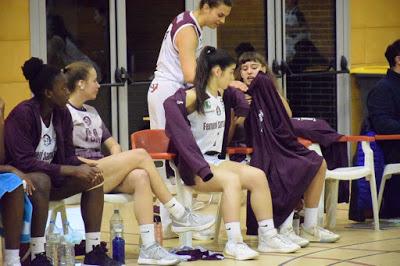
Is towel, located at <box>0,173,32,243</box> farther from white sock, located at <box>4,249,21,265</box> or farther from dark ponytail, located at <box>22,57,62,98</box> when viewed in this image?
dark ponytail, located at <box>22,57,62,98</box>

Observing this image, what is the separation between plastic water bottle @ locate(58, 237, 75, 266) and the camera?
22.1 ft

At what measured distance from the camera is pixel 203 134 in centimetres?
752

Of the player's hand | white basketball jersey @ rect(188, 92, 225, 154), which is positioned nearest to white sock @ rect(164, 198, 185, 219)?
white basketball jersey @ rect(188, 92, 225, 154)

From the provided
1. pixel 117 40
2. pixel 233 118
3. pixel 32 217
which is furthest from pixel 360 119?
pixel 32 217

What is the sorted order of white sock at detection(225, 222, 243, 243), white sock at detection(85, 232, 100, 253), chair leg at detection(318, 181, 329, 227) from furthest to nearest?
1. chair leg at detection(318, 181, 329, 227)
2. white sock at detection(225, 222, 243, 243)
3. white sock at detection(85, 232, 100, 253)

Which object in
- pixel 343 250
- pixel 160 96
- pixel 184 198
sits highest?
pixel 160 96

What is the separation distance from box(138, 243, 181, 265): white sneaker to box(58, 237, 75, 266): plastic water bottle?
1.39 feet

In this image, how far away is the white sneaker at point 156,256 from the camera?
22.7ft

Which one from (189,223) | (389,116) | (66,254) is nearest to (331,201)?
(389,116)

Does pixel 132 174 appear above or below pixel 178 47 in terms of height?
below

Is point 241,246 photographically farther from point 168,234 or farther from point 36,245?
point 36,245

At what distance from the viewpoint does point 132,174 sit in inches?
277

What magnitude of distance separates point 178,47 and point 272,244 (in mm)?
1437

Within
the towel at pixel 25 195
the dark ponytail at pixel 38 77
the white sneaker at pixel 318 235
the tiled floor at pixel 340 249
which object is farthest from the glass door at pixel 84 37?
the towel at pixel 25 195
